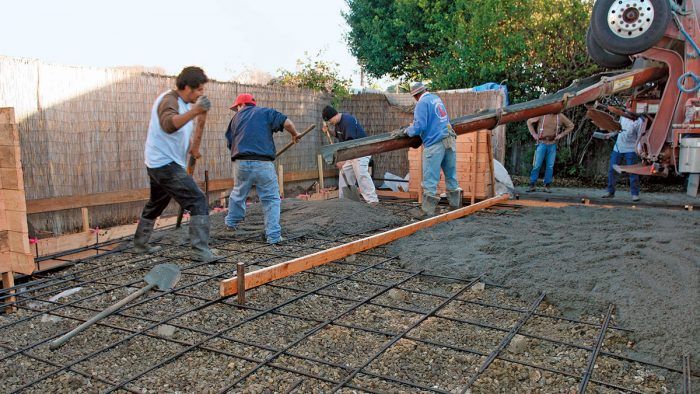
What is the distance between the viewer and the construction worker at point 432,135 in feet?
19.2

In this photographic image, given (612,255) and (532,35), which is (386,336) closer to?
(612,255)

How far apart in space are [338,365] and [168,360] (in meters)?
0.79

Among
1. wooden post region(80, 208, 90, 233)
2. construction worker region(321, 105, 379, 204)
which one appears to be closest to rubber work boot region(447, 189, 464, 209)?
construction worker region(321, 105, 379, 204)

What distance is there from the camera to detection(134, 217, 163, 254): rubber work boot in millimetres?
4551

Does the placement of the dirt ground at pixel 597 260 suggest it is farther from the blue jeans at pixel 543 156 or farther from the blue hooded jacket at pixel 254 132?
the blue jeans at pixel 543 156

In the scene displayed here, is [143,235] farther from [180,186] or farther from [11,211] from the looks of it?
[11,211]

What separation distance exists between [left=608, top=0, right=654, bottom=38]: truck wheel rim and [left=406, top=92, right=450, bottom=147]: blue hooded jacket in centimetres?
185

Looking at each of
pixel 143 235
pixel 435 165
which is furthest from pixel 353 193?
pixel 143 235

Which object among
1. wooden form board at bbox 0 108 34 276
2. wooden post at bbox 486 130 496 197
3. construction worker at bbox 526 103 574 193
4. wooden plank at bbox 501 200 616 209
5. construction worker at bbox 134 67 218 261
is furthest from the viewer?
construction worker at bbox 526 103 574 193

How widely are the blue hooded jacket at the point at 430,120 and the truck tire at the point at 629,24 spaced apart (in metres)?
1.74

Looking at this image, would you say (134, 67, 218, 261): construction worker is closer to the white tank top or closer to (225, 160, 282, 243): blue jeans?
the white tank top

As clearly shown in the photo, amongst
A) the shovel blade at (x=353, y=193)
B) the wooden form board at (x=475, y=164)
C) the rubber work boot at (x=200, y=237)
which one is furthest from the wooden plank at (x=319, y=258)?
the shovel blade at (x=353, y=193)

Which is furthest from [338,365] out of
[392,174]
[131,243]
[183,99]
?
[392,174]

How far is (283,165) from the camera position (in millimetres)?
8516
